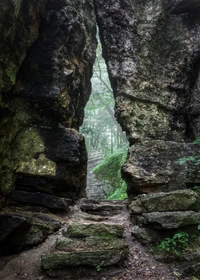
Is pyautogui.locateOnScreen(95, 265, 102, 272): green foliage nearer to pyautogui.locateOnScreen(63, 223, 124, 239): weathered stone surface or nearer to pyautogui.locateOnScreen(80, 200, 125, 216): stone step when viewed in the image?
pyautogui.locateOnScreen(63, 223, 124, 239): weathered stone surface

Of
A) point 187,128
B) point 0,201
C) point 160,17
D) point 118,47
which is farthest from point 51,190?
point 160,17

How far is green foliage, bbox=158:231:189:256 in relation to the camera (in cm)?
489

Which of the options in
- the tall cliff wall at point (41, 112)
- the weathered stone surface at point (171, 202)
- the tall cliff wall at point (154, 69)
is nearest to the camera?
the weathered stone surface at point (171, 202)

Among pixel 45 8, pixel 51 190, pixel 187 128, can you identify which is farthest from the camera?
pixel 187 128

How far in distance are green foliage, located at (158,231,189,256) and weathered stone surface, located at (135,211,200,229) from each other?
0.22 metres

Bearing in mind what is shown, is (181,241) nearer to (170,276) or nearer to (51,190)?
(170,276)

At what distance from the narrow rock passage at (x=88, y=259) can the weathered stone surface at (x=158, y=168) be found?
1.64 meters

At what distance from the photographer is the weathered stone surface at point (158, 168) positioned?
673 cm

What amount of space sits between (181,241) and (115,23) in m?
8.34

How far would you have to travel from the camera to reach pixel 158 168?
696 centimetres

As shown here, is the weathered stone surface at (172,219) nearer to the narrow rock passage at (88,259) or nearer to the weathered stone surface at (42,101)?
the narrow rock passage at (88,259)

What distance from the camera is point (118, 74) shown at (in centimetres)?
854

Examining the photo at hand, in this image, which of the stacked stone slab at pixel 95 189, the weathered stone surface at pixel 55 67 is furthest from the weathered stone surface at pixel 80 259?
the stacked stone slab at pixel 95 189

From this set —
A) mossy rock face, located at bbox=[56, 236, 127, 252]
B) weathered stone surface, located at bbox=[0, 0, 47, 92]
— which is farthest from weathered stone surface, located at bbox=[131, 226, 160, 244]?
weathered stone surface, located at bbox=[0, 0, 47, 92]
